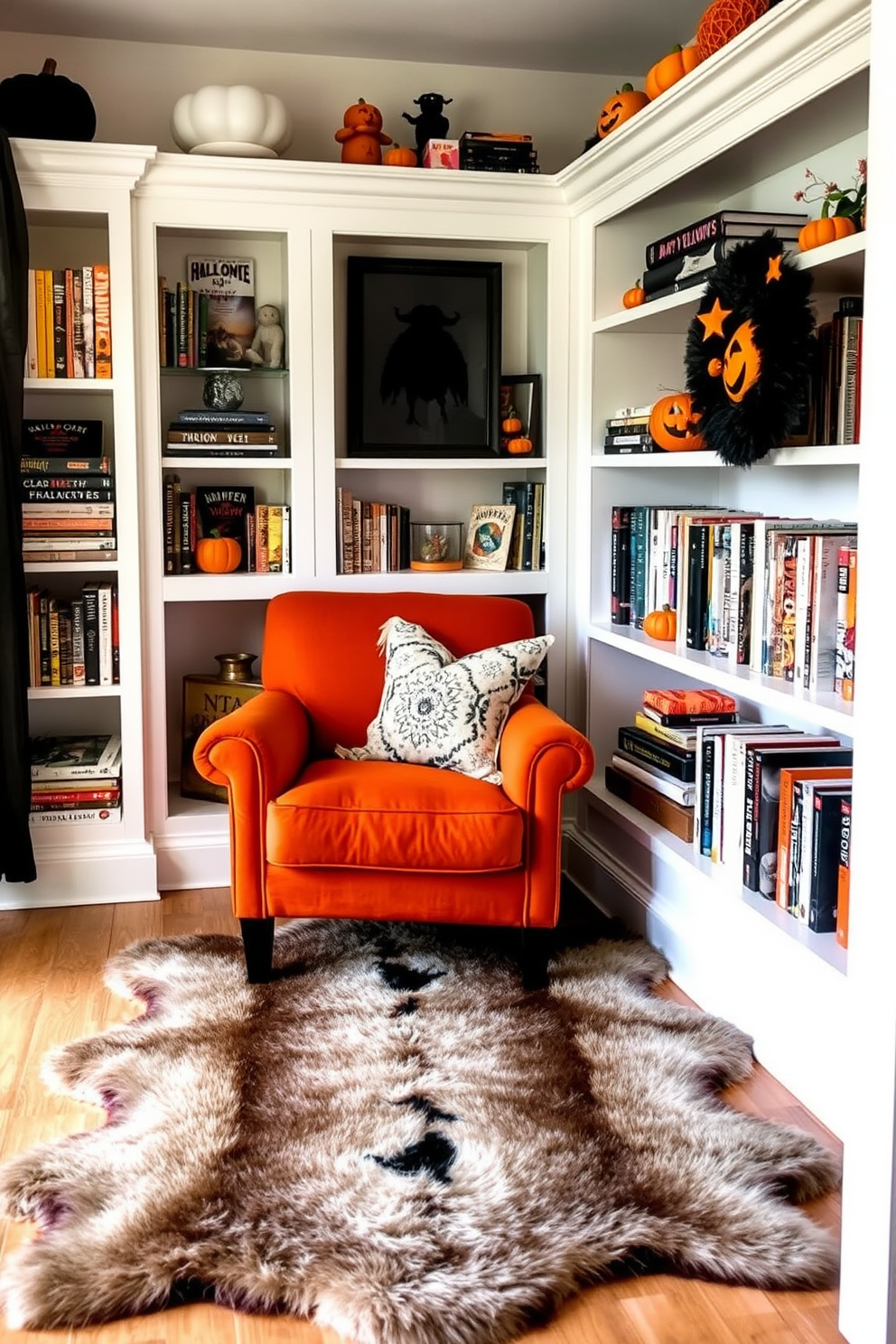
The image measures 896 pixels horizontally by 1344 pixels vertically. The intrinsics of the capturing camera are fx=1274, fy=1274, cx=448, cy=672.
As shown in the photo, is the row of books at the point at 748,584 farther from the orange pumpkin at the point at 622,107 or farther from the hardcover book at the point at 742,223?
the orange pumpkin at the point at 622,107

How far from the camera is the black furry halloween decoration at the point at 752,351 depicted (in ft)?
8.21

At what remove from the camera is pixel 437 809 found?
281 centimetres

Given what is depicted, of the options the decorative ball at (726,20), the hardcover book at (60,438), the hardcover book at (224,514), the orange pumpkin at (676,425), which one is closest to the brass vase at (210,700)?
the hardcover book at (224,514)

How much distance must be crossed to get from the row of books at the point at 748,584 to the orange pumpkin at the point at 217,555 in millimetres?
1100

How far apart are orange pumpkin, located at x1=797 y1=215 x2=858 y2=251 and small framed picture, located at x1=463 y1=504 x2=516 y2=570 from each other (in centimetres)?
148

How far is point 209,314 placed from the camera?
3.75 metres

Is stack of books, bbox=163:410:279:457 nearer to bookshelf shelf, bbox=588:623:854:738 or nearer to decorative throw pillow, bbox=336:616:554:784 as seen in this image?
decorative throw pillow, bbox=336:616:554:784

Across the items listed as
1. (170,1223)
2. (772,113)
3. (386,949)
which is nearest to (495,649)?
(386,949)

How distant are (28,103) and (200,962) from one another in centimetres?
226

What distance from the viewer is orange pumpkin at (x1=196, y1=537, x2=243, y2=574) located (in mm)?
3639

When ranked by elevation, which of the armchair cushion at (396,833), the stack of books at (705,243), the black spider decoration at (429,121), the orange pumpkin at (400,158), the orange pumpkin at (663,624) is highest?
the black spider decoration at (429,121)

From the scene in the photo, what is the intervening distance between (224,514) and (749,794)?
179 centimetres

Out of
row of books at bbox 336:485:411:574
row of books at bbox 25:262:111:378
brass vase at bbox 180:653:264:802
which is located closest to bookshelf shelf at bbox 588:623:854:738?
row of books at bbox 336:485:411:574

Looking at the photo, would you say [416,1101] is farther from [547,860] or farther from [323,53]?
[323,53]
